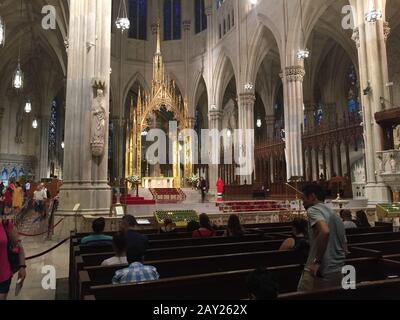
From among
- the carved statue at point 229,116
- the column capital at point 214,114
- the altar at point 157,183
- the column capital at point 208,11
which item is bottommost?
the altar at point 157,183

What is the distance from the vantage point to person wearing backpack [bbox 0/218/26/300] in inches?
128

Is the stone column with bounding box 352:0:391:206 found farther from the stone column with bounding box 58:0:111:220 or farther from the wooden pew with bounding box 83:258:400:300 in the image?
the wooden pew with bounding box 83:258:400:300

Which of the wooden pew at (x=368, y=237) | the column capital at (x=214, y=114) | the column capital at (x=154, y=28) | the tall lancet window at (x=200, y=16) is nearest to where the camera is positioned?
the wooden pew at (x=368, y=237)

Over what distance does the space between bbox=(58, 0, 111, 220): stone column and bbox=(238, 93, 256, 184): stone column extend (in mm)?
12004

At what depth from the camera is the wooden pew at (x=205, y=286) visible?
2656mm

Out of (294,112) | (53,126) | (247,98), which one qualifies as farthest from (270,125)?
(53,126)

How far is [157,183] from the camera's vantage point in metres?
21.7

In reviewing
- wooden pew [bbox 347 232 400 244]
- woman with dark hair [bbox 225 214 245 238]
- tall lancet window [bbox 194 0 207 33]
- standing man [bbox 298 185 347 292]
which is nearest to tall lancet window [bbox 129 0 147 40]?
tall lancet window [bbox 194 0 207 33]

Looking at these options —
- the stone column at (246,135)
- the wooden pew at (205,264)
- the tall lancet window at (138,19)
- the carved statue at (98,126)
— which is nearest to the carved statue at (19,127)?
the tall lancet window at (138,19)

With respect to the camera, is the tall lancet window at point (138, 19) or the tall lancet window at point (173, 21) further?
the tall lancet window at point (173, 21)

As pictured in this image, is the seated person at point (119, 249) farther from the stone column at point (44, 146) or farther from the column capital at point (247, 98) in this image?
the stone column at point (44, 146)

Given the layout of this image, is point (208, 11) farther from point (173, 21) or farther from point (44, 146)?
→ point (44, 146)

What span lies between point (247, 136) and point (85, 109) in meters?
12.6

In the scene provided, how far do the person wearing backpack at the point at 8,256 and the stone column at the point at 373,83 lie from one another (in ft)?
38.9
